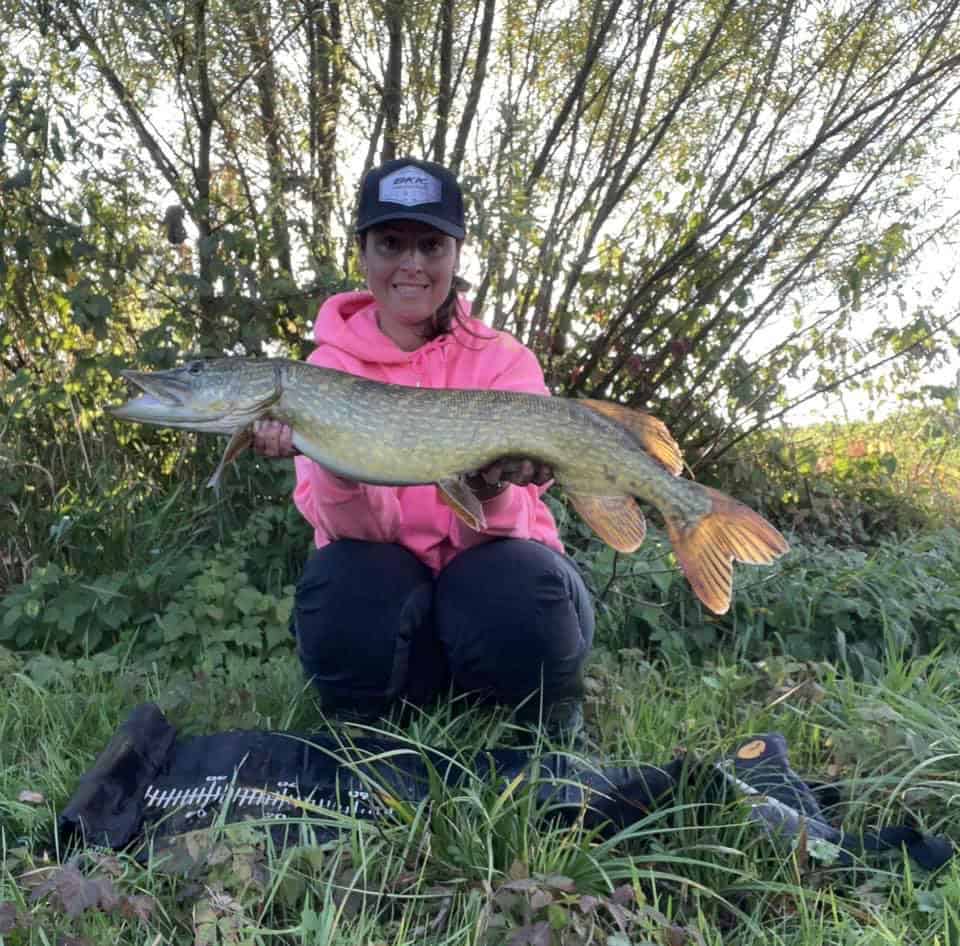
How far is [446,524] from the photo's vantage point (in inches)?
92.0

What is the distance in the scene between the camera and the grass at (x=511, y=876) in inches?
54.7

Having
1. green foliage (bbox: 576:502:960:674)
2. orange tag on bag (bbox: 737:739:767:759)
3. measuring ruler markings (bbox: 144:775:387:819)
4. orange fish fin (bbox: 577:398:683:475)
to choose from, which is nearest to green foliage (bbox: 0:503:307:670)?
measuring ruler markings (bbox: 144:775:387:819)

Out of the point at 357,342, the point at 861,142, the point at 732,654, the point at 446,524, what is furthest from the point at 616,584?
the point at 861,142

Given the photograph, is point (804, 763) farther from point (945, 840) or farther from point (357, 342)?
point (357, 342)

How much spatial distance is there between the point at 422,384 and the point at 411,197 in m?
0.47

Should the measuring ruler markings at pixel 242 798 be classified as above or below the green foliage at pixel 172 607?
below

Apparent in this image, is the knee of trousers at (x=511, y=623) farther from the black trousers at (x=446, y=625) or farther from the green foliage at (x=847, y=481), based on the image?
Answer: the green foliage at (x=847, y=481)

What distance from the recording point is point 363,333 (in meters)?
2.38

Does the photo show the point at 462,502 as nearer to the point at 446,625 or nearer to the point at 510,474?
the point at 510,474

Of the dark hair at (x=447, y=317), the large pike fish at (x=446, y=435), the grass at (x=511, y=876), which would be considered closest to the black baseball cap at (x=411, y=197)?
the dark hair at (x=447, y=317)

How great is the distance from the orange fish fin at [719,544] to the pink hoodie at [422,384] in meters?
0.41

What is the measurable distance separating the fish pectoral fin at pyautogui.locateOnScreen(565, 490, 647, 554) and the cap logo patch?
0.77m

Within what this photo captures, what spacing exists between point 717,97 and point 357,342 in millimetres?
2290

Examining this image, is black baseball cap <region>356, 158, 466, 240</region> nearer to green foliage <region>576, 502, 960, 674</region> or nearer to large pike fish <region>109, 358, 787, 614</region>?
large pike fish <region>109, 358, 787, 614</region>
